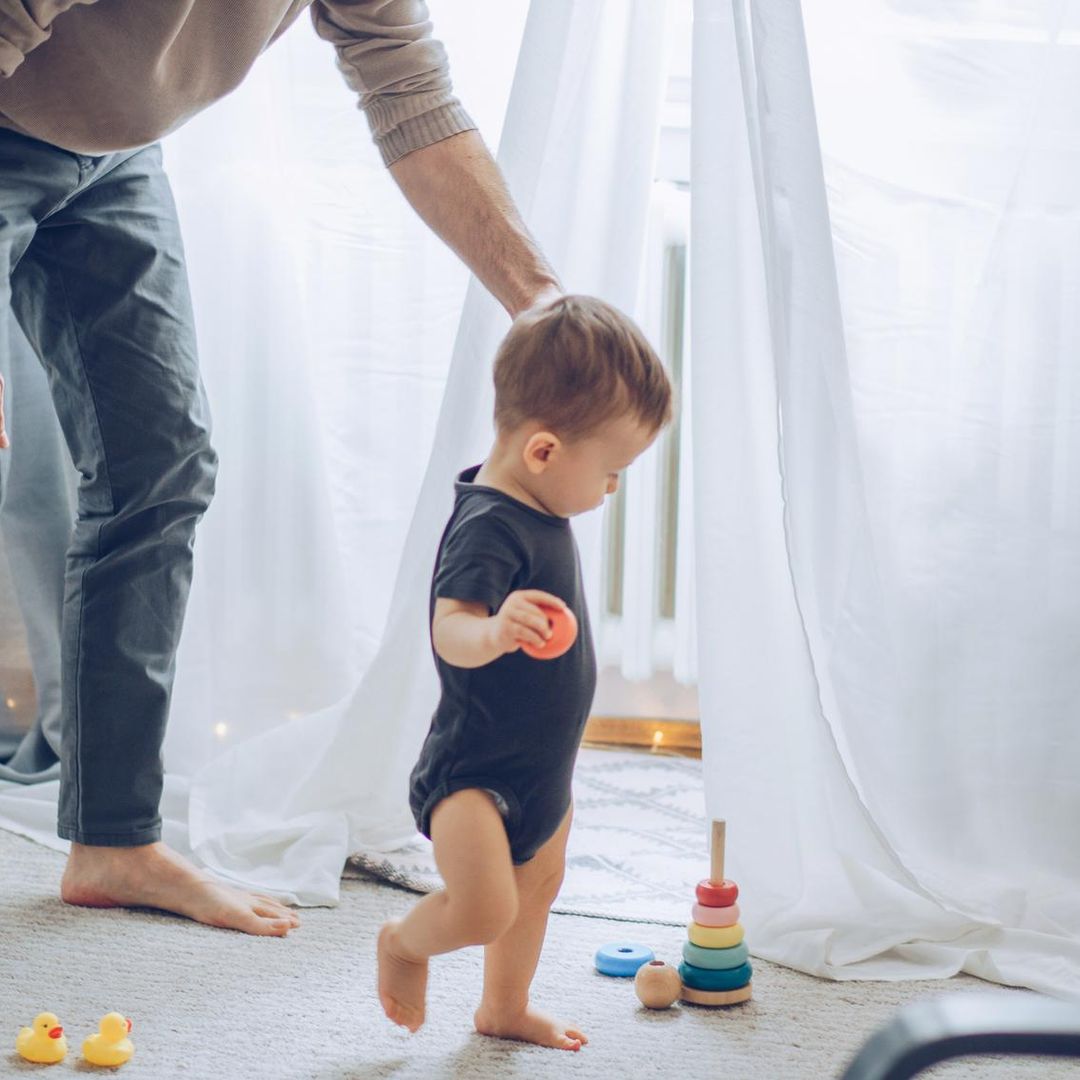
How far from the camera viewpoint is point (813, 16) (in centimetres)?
134

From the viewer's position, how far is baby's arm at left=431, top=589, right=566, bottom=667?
91 cm

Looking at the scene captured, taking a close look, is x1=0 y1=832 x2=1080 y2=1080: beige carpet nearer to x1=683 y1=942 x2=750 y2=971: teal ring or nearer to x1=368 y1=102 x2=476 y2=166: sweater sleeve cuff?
x1=683 y1=942 x2=750 y2=971: teal ring

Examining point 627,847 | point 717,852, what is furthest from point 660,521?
point 717,852

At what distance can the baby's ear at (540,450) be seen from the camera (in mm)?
1007

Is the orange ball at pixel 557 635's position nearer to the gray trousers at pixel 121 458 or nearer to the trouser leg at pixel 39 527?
the gray trousers at pixel 121 458

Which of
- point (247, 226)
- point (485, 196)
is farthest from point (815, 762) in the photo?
point (247, 226)

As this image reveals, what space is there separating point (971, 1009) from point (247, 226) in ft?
4.61

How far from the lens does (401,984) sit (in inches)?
43.2

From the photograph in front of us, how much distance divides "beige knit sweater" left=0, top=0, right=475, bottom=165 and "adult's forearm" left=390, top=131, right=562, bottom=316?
2 centimetres

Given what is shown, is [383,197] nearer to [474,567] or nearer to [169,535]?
[169,535]

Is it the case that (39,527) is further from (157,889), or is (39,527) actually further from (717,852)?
(717,852)

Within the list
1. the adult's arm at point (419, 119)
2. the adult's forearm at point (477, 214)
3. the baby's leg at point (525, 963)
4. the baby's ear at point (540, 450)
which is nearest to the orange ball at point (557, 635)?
the baby's ear at point (540, 450)

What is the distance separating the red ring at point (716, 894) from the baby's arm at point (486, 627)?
0.36m

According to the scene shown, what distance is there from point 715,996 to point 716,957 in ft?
0.11
